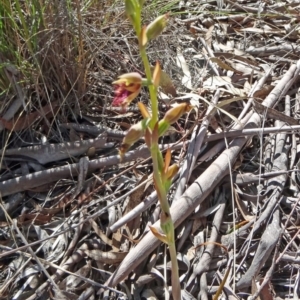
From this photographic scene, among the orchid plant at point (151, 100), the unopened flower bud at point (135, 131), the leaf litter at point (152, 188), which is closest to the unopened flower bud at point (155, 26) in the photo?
the orchid plant at point (151, 100)

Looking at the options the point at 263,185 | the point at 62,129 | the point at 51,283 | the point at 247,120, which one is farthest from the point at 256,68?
the point at 51,283

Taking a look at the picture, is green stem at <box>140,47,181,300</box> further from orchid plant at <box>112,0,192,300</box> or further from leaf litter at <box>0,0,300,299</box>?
leaf litter at <box>0,0,300,299</box>

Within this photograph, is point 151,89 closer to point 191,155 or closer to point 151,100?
point 151,100

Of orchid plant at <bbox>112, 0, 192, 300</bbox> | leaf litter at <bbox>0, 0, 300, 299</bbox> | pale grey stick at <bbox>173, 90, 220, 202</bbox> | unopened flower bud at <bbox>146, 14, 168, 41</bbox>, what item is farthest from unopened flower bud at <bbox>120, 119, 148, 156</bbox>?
pale grey stick at <bbox>173, 90, 220, 202</bbox>

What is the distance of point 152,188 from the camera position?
79.6 inches

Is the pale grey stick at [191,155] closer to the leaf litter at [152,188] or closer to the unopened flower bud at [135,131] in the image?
the leaf litter at [152,188]

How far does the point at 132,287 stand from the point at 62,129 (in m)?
0.74

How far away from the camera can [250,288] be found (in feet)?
5.80

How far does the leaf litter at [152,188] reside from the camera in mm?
1808

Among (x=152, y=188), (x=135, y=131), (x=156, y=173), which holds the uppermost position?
(x=135, y=131)

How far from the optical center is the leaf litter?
1808mm

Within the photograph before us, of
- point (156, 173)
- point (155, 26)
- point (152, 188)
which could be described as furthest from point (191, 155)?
point (155, 26)

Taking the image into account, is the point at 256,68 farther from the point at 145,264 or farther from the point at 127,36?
the point at 145,264

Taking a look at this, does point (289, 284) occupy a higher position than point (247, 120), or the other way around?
point (247, 120)
